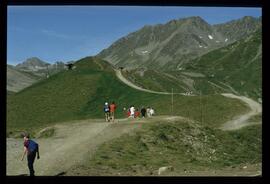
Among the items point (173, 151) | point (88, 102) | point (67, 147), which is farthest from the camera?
point (88, 102)

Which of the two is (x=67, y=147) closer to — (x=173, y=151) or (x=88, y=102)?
(x=173, y=151)

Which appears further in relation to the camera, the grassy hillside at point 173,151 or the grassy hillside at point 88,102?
the grassy hillside at point 88,102

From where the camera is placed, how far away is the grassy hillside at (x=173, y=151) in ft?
88.1

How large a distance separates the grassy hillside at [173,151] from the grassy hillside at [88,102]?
92.8 feet

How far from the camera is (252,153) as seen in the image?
141 ft

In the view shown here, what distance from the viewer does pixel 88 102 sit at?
117938 mm

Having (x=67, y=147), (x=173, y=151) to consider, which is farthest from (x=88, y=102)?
(x=67, y=147)

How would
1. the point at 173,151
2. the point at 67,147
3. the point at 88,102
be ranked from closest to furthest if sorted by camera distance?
the point at 67,147, the point at 173,151, the point at 88,102

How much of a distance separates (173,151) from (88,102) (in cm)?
8296

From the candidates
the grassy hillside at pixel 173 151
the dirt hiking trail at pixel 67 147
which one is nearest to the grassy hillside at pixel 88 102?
the grassy hillside at pixel 173 151

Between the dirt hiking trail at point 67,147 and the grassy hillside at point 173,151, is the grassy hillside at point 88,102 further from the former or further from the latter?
the dirt hiking trail at point 67,147
